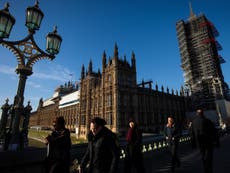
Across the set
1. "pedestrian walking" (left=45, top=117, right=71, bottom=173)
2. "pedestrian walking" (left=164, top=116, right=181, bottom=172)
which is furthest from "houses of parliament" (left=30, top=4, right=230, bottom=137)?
"pedestrian walking" (left=45, top=117, right=71, bottom=173)

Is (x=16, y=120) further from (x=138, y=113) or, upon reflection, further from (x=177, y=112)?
(x=177, y=112)

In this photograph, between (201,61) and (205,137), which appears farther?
(201,61)

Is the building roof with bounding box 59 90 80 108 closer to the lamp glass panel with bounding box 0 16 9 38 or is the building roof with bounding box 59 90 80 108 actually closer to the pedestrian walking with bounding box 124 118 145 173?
the lamp glass panel with bounding box 0 16 9 38

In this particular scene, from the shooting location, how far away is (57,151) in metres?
3.16

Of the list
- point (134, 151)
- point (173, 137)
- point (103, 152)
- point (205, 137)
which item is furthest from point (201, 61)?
point (103, 152)

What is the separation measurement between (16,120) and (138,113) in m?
32.1

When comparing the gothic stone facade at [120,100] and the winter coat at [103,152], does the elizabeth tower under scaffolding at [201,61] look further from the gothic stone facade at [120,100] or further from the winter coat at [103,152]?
the winter coat at [103,152]

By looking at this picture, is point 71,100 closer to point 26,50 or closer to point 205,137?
point 26,50

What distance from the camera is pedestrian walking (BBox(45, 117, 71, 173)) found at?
3.13 meters

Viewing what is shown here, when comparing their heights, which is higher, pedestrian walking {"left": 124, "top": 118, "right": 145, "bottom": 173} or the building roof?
the building roof

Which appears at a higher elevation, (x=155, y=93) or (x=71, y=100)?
(x=71, y=100)

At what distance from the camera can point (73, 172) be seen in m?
4.82

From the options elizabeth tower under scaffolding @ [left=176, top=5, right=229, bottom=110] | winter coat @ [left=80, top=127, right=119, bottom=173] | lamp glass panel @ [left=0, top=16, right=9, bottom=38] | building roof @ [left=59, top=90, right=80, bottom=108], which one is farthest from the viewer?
building roof @ [left=59, top=90, right=80, bottom=108]

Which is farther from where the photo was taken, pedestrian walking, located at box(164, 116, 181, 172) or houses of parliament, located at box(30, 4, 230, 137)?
houses of parliament, located at box(30, 4, 230, 137)
